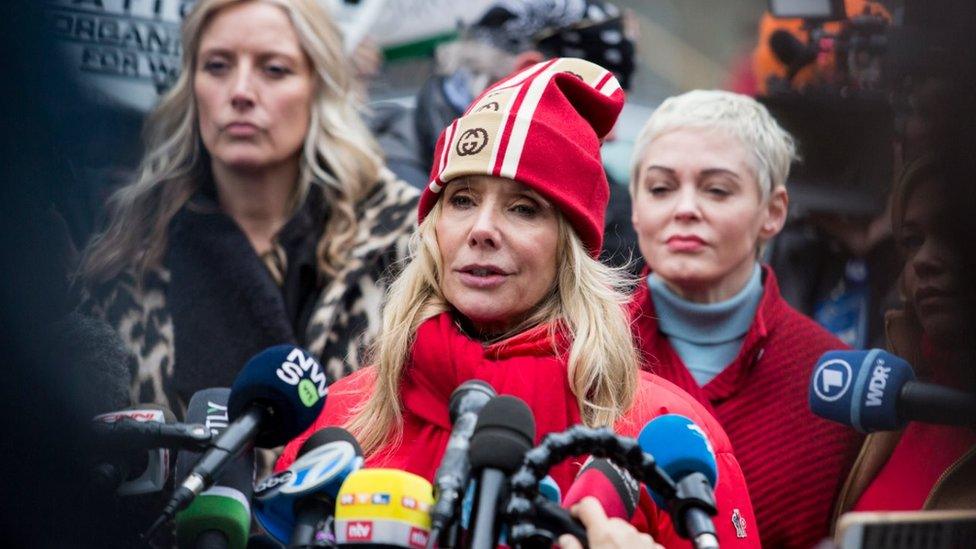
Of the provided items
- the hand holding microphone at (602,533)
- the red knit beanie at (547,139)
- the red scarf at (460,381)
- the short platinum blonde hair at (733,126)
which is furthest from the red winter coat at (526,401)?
the short platinum blonde hair at (733,126)

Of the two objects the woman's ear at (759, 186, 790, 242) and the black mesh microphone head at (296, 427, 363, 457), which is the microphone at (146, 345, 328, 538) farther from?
the woman's ear at (759, 186, 790, 242)

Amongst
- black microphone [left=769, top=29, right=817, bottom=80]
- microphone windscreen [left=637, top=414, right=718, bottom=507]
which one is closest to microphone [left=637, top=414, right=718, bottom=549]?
microphone windscreen [left=637, top=414, right=718, bottom=507]

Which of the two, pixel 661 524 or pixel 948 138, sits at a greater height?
pixel 948 138

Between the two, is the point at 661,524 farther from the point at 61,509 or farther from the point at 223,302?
the point at 223,302

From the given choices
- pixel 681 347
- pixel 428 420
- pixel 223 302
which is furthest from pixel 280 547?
pixel 223 302

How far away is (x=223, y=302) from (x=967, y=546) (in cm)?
277

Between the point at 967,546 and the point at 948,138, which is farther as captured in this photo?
the point at 948,138

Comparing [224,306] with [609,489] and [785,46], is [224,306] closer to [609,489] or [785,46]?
[785,46]

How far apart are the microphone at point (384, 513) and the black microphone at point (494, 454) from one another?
0.11m

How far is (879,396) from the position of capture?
3.30 m

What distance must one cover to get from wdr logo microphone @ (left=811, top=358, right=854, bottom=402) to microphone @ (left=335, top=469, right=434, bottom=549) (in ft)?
4.79

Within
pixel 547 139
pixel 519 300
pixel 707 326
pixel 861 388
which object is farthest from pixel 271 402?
pixel 707 326

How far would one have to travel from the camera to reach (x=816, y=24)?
4.84m

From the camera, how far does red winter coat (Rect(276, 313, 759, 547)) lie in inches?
119
